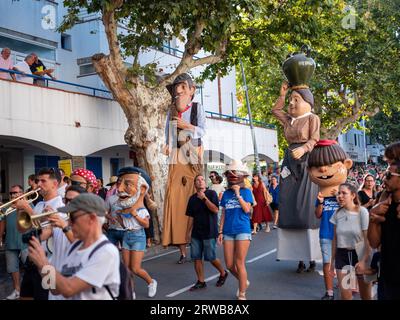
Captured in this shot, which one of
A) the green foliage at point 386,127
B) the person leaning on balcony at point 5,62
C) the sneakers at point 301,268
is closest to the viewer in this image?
the sneakers at point 301,268

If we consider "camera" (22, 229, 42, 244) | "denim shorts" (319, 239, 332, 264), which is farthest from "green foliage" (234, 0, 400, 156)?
"camera" (22, 229, 42, 244)

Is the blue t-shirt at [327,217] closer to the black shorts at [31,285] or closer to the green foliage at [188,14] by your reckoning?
the black shorts at [31,285]

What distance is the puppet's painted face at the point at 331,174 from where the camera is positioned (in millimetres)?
7309

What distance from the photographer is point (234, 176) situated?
23.2ft

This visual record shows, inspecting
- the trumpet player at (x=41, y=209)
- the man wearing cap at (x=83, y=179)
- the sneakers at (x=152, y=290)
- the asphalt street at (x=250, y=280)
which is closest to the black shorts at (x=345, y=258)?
the asphalt street at (x=250, y=280)

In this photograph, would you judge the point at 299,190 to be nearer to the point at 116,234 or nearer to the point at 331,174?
the point at 331,174

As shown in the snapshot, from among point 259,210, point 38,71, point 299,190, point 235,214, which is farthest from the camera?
point 259,210

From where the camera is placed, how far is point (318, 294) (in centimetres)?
712

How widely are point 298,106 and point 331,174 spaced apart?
1.39m

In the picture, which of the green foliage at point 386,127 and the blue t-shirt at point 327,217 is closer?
the blue t-shirt at point 327,217

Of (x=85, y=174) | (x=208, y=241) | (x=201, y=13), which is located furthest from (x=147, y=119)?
(x=208, y=241)

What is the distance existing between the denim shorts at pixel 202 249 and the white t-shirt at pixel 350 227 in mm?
2357

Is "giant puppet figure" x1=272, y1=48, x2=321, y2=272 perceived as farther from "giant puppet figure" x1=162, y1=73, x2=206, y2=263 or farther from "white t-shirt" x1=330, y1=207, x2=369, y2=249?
"white t-shirt" x1=330, y1=207, x2=369, y2=249

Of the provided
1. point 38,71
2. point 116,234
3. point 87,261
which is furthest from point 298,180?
point 38,71
